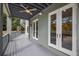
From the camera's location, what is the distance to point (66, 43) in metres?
5.70

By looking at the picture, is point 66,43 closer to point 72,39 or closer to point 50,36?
point 72,39

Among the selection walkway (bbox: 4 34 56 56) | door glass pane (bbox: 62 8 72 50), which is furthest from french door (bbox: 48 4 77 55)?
walkway (bbox: 4 34 56 56)

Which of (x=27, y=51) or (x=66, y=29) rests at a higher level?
(x=66, y=29)

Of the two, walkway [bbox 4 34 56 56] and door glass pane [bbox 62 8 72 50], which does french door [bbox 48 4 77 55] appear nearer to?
door glass pane [bbox 62 8 72 50]

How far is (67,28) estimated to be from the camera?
5.61 meters

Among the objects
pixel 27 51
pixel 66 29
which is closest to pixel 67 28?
pixel 66 29

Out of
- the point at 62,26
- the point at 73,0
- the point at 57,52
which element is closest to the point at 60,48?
the point at 57,52

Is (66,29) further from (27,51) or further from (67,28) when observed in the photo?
(27,51)

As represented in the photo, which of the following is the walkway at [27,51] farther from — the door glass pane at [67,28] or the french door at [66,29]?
the door glass pane at [67,28]

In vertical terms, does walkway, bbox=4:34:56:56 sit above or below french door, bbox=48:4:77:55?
below

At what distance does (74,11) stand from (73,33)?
0.85 metres

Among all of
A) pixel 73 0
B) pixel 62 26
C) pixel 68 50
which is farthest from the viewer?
pixel 62 26

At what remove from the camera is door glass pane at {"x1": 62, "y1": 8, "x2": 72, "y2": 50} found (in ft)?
17.4

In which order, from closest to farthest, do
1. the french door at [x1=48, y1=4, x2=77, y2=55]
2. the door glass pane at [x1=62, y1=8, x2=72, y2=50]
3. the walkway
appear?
the french door at [x1=48, y1=4, x2=77, y2=55]
the door glass pane at [x1=62, y1=8, x2=72, y2=50]
the walkway
